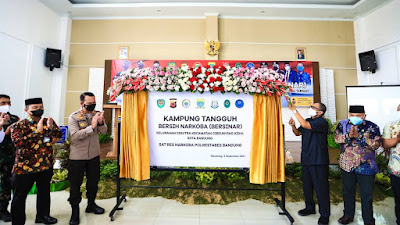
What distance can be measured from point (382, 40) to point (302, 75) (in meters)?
2.55

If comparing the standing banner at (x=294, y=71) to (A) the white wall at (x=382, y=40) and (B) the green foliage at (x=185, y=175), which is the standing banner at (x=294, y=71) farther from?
(B) the green foliage at (x=185, y=175)

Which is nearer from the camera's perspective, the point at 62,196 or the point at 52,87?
the point at 62,196

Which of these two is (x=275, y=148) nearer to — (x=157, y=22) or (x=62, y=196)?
(x=62, y=196)

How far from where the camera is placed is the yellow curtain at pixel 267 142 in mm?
2434

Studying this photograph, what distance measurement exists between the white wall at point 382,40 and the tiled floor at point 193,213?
4924 mm

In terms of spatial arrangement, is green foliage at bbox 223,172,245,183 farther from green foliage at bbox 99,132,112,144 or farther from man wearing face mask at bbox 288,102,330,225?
green foliage at bbox 99,132,112,144

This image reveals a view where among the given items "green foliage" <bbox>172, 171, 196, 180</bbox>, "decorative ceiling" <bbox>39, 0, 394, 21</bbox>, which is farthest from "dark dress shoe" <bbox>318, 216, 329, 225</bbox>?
"decorative ceiling" <bbox>39, 0, 394, 21</bbox>

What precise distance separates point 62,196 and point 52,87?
16.7 feet

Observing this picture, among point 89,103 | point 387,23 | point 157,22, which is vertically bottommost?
point 89,103

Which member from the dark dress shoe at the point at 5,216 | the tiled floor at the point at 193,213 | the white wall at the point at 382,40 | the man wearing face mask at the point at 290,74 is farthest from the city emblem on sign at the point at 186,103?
the white wall at the point at 382,40

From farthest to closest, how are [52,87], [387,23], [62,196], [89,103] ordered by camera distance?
[52,87], [387,23], [62,196], [89,103]

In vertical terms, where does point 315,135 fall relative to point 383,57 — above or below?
below

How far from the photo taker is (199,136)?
2.54 metres

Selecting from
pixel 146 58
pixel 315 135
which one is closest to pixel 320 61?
pixel 315 135
